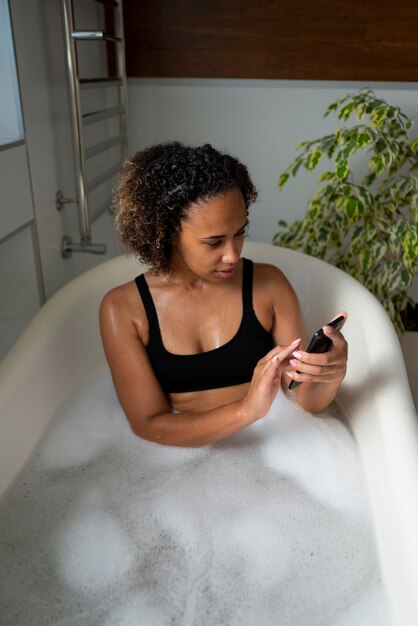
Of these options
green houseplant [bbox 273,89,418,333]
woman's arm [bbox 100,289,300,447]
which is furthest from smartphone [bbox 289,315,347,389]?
green houseplant [bbox 273,89,418,333]

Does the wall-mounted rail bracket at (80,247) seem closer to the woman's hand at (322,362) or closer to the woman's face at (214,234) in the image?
the woman's face at (214,234)

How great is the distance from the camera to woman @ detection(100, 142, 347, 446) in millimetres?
1116

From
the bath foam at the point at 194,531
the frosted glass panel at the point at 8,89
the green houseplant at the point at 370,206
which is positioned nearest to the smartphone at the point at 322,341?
the bath foam at the point at 194,531

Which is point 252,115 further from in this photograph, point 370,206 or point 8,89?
point 8,89

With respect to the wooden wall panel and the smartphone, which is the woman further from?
the wooden wall panel

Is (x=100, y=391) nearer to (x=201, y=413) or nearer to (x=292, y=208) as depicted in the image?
(x=201, y=413)

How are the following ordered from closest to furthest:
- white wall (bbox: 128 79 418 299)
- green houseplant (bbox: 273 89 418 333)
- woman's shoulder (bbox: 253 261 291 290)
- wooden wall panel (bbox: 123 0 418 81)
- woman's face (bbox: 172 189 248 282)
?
woman's face (bbox: 172 189 248 282) → woman's shoulder (bbox: 253 261 291 290) → green houseplant (bbox: 273 89 418 333) → wooden wall panel (bbox: 123 0 418 81) → white wall (bbox: 128 79 418 299)

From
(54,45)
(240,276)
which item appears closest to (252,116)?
(54,45)

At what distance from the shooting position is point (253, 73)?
236cm

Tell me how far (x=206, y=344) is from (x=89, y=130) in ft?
4.05

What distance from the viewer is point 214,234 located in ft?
3.65

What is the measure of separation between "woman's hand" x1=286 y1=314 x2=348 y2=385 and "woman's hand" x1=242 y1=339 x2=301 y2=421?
0.02 metres

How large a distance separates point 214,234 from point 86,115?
3.34ft

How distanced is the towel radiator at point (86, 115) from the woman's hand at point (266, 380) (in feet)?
3.13
